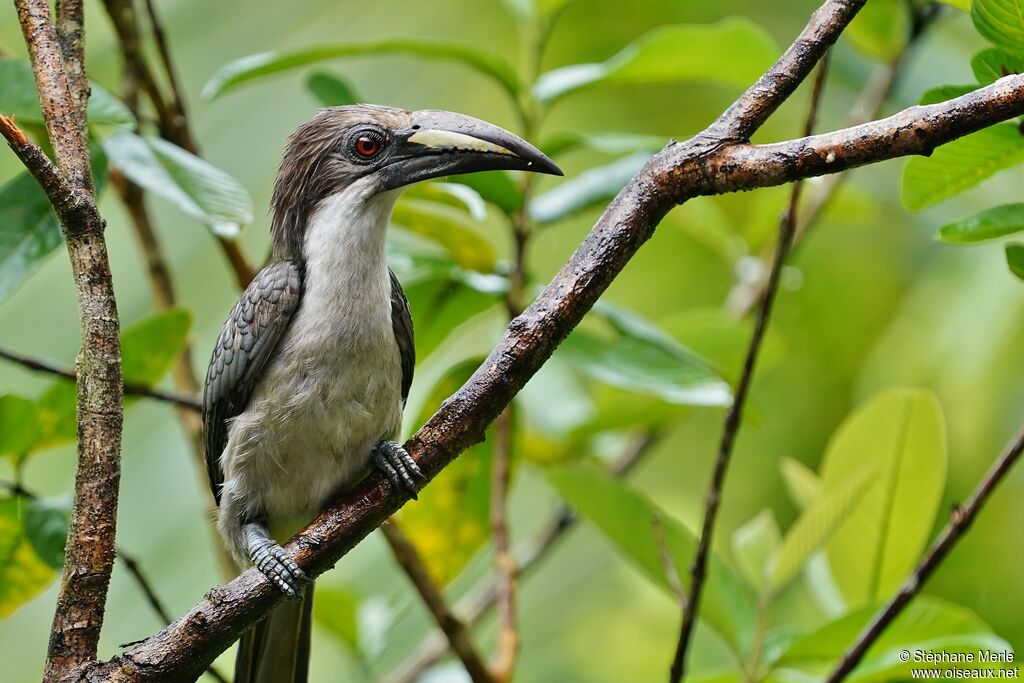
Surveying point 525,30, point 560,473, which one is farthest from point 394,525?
point 525,30

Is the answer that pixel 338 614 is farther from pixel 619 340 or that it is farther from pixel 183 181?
pixel 183 181

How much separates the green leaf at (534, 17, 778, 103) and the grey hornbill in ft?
1.81

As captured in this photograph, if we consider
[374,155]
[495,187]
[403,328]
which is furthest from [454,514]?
[374,155]

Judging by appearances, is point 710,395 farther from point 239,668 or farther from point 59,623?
point 59,623

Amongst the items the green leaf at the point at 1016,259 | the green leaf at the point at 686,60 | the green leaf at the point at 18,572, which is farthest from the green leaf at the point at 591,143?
the green leaf at the point at 18,572

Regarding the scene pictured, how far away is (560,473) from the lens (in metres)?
2.86

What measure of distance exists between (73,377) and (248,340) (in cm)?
43

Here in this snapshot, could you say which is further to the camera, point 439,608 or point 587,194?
point 587,194

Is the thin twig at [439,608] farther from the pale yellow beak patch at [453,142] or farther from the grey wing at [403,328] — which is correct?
the pale yellow beak patch at [453,142]

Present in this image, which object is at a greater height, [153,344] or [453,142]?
[153,344]

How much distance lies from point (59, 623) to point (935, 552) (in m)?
1.81

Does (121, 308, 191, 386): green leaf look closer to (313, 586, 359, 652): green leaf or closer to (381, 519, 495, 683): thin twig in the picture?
(381, 519, 495, 683): thin twig

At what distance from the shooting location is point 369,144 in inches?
113

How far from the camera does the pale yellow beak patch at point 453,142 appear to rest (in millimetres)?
2553
